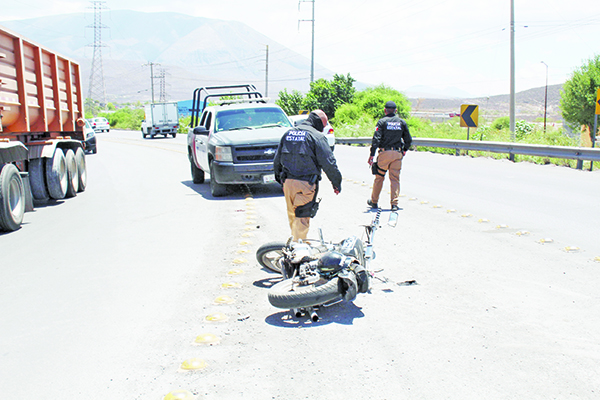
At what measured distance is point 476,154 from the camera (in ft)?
71.6

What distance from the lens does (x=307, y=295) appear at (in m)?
4.58

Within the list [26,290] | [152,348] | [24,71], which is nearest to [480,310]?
[152,348]

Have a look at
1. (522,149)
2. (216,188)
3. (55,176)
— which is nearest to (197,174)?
(216,188)

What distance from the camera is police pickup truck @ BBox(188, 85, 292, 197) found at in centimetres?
1141

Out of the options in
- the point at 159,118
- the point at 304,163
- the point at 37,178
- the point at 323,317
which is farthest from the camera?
the point at 159,118

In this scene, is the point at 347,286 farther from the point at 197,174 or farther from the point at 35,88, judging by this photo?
the point at 197,174

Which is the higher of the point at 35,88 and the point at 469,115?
the point at 35,88

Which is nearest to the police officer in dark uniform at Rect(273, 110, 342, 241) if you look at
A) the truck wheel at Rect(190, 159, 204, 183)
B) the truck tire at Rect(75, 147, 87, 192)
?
the truck wheel at Rect(190, 159, 204, 183)

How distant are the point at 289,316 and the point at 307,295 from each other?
39 cm

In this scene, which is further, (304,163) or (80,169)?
(80,169)

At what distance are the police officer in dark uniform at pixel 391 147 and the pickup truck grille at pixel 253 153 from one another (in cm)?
Answer: 221

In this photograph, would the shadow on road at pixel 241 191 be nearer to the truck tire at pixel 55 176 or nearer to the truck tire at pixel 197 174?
the truck tire at pixel 197 174

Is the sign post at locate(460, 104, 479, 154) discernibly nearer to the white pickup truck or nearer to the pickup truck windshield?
the pickup truck windshield

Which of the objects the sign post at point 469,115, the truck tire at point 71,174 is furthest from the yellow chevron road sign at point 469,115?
the truck tire at point 71,174
